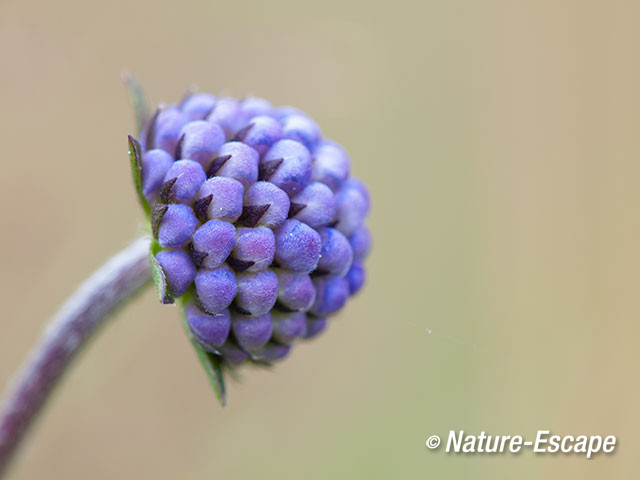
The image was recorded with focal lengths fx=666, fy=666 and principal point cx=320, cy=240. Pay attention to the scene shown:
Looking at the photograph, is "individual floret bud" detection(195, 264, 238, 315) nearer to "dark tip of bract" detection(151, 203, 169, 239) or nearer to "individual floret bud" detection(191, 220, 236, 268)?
"individual floret bud" detection(191, 220, 236, 268)

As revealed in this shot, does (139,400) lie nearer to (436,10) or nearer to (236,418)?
(236,418)

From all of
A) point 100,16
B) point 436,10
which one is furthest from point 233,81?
point 436,10

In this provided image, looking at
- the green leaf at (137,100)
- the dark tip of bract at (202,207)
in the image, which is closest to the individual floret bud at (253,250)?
the dark tip of bract at (202,207)

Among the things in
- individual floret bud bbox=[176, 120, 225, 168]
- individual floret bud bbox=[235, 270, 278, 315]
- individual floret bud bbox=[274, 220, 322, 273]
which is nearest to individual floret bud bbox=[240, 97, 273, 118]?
individual floret bud bbox=[176, 120, 225, 168]

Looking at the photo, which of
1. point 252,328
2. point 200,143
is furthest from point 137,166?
point 252,328

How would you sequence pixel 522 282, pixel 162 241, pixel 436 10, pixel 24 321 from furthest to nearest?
pixel 436 10 → pixel 522 282 → pixel 24 321 → pixel 162 241

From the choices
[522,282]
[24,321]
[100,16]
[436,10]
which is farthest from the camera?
[436,10]
